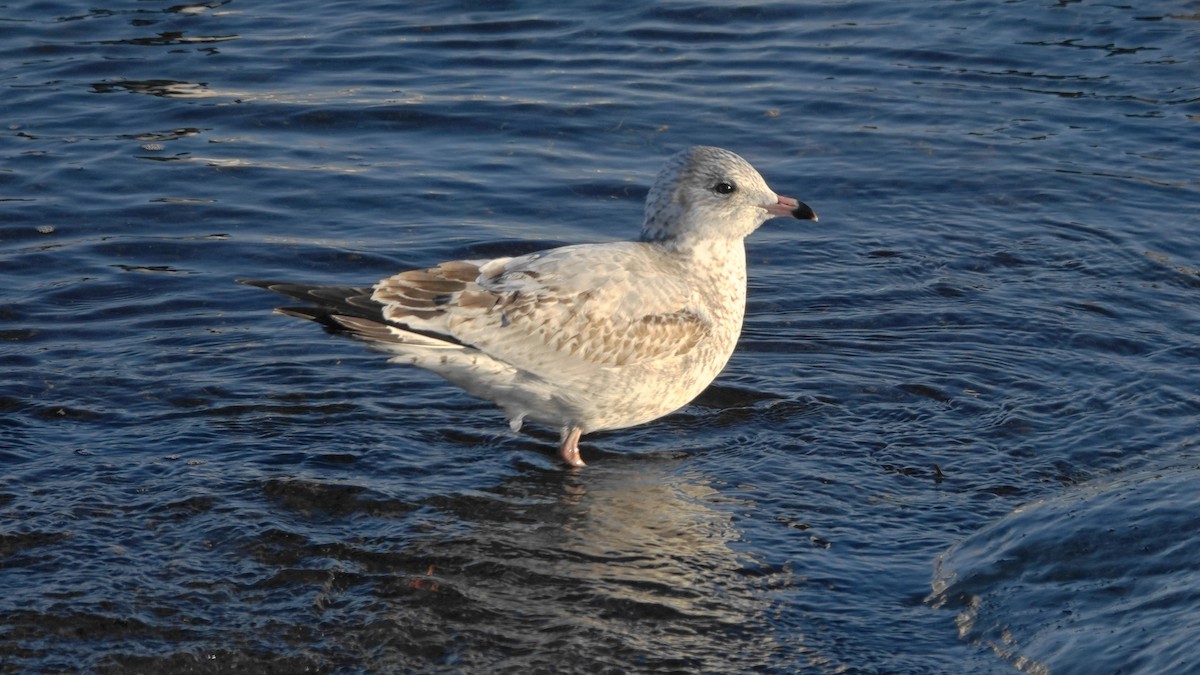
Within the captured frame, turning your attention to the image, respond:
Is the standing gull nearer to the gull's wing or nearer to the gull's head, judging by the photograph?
the gull's wing

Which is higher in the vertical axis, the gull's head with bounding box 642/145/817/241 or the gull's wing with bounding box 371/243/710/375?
the gull's head with bounding box 642/145/817/241

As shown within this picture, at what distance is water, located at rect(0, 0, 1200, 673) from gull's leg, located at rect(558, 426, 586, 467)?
0.25ft

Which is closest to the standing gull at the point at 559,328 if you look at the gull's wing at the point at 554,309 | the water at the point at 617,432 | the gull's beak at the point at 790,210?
the gull's wing at the point at 554,309

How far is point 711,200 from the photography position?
7.16 m

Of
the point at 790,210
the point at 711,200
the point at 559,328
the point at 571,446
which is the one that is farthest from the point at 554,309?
the point at 790,210

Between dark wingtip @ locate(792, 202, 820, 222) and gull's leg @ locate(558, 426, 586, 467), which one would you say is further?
dark wingtip @ locate(792, 202, 820, 222)

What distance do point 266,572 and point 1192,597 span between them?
3234mm

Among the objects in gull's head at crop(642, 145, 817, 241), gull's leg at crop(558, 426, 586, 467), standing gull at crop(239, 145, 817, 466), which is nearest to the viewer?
standing gull at crop(239, 145, 817, 466)

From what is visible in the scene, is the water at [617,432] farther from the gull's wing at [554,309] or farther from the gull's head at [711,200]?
the gull's head at [711,200]

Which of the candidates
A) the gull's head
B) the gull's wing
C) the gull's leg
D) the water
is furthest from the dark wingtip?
the gull's leg

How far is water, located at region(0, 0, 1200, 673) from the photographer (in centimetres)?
548

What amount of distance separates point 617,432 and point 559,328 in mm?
1041

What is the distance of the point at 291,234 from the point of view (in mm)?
9797

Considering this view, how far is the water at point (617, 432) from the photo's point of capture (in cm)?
548
